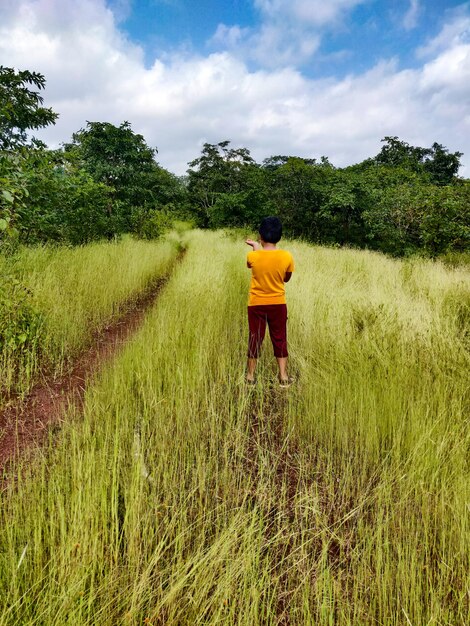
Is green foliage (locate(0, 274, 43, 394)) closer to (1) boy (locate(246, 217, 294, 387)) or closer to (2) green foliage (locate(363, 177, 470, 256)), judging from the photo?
(1) boy (locate(246, 217, 294, 387))

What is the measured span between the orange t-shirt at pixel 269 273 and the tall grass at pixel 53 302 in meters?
2.41

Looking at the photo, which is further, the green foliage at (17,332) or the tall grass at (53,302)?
the tall grass at (53,302)

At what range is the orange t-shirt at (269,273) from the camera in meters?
3.13

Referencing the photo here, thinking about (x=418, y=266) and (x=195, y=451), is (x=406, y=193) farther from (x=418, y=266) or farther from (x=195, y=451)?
(x=195, y=451)

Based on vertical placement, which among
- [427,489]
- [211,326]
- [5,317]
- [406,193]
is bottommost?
[427,489]

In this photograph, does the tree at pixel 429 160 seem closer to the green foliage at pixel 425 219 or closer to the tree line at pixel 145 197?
the tree line at pixel 145 197

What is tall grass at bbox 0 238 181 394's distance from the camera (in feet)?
11.0

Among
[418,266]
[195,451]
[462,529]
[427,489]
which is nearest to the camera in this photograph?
[462,529]

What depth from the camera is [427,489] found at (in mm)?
1633

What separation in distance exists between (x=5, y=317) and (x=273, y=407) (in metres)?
3.03

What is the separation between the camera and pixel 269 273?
10.3 ft

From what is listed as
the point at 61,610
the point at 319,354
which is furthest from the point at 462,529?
the point at 319,354

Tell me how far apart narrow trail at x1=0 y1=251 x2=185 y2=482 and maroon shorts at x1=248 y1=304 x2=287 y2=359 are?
164cm

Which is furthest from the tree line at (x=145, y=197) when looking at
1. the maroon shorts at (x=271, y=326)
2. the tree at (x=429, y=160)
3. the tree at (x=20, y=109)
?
the tree at (x=429, y=160)
